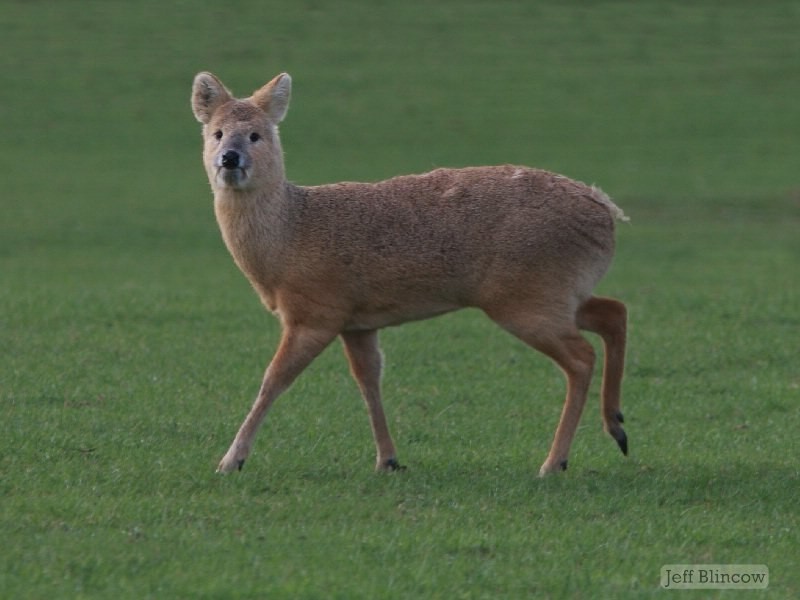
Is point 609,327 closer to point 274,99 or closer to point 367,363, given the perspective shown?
point 367,363

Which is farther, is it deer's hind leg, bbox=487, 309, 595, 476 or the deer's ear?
the deer's ear

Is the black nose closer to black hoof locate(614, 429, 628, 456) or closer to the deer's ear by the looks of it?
the deer's ear

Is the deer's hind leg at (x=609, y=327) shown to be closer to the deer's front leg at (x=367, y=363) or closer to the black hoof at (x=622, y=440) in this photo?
the black hoof at (x=622, y=440)

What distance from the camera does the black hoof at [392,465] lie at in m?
9.09

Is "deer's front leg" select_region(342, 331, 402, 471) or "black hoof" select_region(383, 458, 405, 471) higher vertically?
"deer's front leg" select_region(342, 331, 402, 471)

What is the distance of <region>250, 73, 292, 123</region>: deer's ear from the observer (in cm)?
948

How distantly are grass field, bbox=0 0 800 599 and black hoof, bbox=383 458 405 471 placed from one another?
0.12m

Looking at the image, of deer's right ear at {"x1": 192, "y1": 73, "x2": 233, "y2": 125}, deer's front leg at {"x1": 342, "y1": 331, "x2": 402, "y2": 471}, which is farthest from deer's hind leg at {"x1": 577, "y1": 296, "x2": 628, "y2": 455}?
deer's right ear at {"x1": 192, "y1": 73, "x2": 233, "y2": 125}

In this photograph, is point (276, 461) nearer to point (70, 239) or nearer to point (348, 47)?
point (70, 239)

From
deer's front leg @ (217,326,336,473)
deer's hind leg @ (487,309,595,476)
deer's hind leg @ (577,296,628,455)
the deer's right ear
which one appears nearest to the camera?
deer's front leg @ (217,326,336,473)

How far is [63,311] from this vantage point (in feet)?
50.2

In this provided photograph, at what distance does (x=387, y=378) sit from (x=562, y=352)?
3.54m

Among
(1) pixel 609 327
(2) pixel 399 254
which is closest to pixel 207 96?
(2) pixel 399 254

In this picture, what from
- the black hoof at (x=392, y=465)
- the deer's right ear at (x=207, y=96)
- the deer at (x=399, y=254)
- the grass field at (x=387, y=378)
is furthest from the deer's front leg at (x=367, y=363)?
the deer's right ear at (x=207, y=96)
